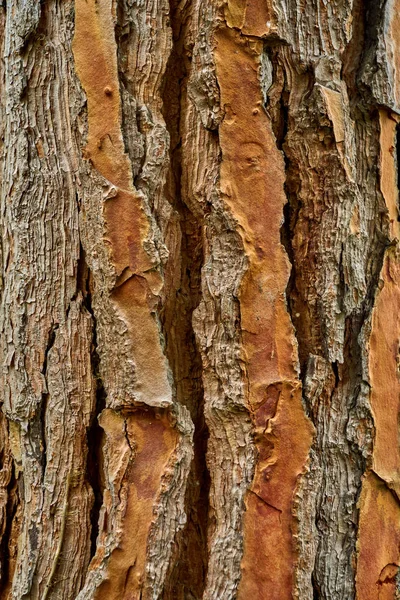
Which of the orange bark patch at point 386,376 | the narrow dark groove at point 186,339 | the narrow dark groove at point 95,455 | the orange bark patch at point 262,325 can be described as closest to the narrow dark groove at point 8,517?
the narrow dark groove at point 95,455

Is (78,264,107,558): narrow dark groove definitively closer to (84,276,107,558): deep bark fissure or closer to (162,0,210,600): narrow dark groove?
(84,276,107,558): deep bark fissure

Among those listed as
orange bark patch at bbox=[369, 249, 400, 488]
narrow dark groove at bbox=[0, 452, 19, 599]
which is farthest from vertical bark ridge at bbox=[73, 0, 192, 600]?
orange bark patch at bbox=[369, 249, 400, 488]

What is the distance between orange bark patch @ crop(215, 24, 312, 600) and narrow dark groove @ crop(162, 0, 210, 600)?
0.10 m

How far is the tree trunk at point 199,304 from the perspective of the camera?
1.04 m

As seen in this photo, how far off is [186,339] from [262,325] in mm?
151

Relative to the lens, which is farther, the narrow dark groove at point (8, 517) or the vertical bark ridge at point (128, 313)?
the narrow dark groove at point (8, 517)

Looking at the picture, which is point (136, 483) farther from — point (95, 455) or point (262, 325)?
point (262, 325)

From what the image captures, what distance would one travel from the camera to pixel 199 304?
3.58 ft

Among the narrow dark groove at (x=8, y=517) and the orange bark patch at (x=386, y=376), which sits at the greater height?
the orange bark patch at (x=386, y=376)

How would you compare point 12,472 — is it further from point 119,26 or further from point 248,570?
point 119,26

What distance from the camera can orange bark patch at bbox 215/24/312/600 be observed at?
3.35ft

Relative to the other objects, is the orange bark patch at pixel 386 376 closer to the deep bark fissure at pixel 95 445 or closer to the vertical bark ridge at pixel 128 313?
the vertical bark ridge at pixel 128 313

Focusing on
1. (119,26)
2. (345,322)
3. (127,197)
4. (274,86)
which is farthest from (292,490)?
(119,26)

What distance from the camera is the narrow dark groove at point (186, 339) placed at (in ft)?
3.59
